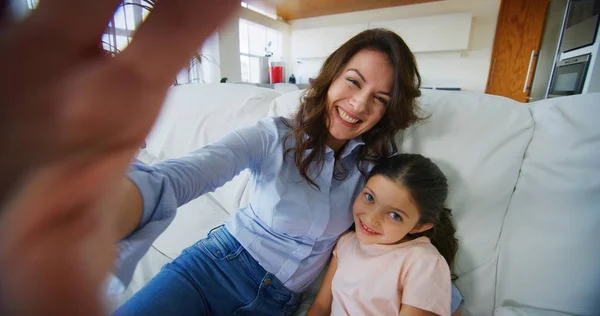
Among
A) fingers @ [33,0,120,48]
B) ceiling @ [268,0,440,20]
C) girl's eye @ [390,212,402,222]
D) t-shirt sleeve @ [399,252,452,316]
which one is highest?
ceiling @ [268,0,440,20]

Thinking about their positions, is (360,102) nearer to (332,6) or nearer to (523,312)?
(523,312)

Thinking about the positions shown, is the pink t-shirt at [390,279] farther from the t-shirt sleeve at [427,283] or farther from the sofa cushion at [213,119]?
the sofa cushion at [213,119]

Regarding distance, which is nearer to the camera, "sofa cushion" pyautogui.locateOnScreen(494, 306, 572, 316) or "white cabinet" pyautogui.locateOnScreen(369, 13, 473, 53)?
"sofa cushion" pyautogui.locateOnScreen(494, 306, 572, 316)

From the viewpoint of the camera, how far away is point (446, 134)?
67cm

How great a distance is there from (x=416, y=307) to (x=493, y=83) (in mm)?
3779

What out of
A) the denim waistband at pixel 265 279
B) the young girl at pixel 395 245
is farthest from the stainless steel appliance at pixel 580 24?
the denim waistband at pixel 265 279

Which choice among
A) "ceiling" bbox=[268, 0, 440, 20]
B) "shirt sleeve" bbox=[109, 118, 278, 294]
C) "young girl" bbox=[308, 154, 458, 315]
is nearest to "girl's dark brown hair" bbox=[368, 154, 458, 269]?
"young girl" bbox=[308, 154, 458, 315]

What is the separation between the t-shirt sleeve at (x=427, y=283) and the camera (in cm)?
49

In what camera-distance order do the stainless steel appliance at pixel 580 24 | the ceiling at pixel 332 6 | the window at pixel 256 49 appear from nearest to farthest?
the stainless steel appliance at pixel 580 24, the ceiling at pixel 332 6, the window at pixel 256 49

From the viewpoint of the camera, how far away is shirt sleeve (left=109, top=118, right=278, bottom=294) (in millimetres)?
282

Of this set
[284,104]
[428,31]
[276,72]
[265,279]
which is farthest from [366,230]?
[276,72]

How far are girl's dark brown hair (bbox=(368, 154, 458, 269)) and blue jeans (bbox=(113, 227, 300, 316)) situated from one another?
0.39 meters

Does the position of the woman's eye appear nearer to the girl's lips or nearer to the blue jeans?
the girl's lips

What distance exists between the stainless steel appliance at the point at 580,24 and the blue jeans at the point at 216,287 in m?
1.94
